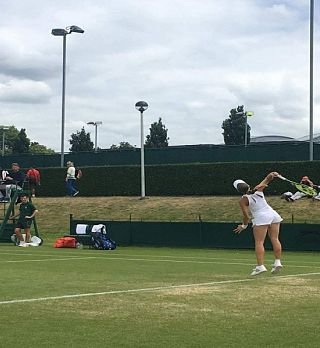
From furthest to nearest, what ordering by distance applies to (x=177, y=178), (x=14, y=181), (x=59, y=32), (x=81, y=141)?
(x=81, y=141) < (x=59, y=32) < (x=177, y=178) < (x=14, y=181)

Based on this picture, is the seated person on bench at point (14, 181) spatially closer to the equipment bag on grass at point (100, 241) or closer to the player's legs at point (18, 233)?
the player's legs at point (18, 233)

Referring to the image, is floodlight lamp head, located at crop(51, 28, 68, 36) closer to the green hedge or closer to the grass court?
the green hedge

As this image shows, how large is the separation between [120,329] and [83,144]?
82303mm

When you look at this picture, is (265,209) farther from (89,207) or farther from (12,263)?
(89,207)

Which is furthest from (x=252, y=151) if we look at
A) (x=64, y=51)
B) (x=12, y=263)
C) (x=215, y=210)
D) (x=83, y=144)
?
(x=83, y=144)

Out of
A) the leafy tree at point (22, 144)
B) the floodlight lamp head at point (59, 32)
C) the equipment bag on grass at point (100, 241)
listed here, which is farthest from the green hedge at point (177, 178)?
the leafy tree at point (22, 144)

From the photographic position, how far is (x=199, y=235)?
91.8 feet

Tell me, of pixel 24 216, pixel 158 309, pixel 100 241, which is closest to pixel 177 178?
pixel 100 241

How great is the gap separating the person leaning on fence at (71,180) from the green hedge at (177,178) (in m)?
0.87

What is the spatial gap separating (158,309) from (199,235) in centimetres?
1874

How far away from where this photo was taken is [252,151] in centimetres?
4128

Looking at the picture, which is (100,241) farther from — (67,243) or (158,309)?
(158,309)

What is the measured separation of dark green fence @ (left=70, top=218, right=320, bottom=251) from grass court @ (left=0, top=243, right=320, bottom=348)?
1136 centimetres

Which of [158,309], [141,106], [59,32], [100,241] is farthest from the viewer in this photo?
[59,32]
